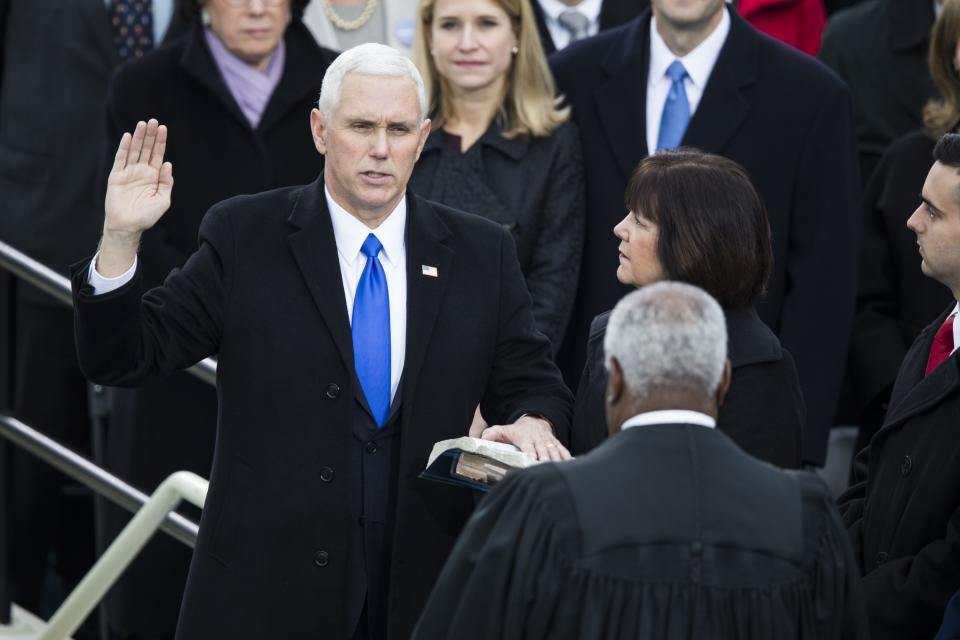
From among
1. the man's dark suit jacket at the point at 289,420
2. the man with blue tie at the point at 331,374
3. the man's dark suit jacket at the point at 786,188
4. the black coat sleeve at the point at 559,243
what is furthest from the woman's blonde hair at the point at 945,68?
the man's dark suit jacket at the point at 289,420

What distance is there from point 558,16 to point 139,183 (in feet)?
8.80

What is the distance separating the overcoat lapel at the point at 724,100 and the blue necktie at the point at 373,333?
166 cm

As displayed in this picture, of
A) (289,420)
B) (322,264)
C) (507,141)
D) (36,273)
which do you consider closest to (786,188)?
(507,141)

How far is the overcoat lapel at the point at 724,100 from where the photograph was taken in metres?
5.26

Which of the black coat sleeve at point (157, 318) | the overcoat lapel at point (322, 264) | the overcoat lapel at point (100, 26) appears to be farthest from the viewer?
the overcoat lapel at point (100, 26)

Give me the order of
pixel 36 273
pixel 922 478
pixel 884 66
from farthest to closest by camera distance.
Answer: pixel 884 66
pixel 36 273
pixel 922 478

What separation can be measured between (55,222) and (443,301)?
8.52ft

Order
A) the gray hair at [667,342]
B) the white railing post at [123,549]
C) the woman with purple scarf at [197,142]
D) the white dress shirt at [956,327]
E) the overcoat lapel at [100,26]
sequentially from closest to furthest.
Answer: the gray hair at [667,342] < the white dress shirt at [956,327] < the white railing post at [123,549] < the woman with purple scarf at [197,142] < the overcoat lapel at [100,26]

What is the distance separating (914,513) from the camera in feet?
12.3

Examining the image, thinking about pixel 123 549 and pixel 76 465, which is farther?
pixel 76 465

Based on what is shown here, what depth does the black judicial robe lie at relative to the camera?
3.00 metres

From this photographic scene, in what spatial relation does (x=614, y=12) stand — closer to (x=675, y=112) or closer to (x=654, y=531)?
(x=675, y=112)

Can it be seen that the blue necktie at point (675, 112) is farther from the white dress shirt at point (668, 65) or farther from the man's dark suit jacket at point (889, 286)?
the man's dark suit jacket at point (889, 286)

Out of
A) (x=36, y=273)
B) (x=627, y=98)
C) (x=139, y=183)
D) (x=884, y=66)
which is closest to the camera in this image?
(x=139, y=183)
